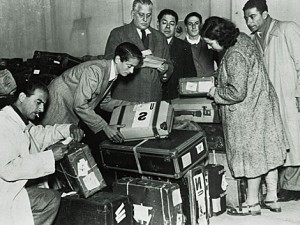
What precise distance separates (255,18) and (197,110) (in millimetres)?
967

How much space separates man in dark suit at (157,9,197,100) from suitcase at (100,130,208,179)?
3.65ft

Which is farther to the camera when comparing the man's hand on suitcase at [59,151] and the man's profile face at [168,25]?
the man's profile face at [168,25]

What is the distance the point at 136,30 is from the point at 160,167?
60.9 inches

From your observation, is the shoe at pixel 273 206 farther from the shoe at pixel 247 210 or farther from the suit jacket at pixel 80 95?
the suit jacket at pixel 80 95

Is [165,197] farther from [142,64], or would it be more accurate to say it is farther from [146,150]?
[142,64]

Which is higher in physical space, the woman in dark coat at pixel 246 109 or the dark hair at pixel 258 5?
the dark hair at pixel 258 5

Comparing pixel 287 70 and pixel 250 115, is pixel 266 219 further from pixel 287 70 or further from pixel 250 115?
pixel 287 70

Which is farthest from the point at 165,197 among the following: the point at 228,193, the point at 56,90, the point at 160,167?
the point at 56,90

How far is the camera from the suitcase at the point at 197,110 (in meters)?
3.77

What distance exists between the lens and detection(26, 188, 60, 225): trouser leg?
2721 mm

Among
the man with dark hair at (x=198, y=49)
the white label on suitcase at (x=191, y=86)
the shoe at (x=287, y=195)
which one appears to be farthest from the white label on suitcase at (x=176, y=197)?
the man with dark hair at (x=198, y=49)

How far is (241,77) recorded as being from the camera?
3246mm

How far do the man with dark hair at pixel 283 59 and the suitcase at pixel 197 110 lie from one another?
607 millimetres

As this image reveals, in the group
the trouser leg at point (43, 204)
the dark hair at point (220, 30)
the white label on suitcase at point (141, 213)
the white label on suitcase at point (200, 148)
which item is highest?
the dark hair at point (220, 30)
